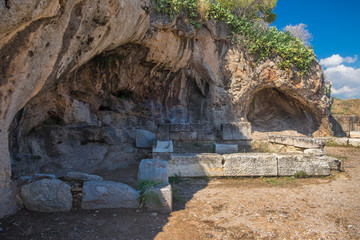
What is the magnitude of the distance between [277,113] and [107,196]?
1236 cm

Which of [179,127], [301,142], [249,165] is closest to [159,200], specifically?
[249,165]

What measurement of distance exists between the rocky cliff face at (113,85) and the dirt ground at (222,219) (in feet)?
2.55

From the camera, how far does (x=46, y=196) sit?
10.2ft

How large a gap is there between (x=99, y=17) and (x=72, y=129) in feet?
11.6

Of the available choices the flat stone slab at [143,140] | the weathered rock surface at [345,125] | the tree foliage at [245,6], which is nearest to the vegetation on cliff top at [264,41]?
the tree foliage at [245,6]

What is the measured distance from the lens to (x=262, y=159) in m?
5.16

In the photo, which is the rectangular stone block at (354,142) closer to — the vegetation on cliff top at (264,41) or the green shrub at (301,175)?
the vegetation on cliff top at (264,41)

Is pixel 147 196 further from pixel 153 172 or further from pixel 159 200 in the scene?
pixel 153 172

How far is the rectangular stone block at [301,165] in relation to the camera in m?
5.21

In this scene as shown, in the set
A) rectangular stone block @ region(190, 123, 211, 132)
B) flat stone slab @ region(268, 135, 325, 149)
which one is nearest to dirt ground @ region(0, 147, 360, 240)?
flat stone slab @ region(268, 135, 325, 149)

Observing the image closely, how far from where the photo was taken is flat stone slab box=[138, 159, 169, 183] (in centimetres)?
390

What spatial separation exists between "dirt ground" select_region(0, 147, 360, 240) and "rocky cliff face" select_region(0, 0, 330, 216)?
779 mm

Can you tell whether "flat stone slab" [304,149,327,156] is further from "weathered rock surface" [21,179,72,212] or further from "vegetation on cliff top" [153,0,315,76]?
"weathered rock surface" [21,179,72,212]

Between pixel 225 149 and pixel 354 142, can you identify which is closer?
pixel 225 149
